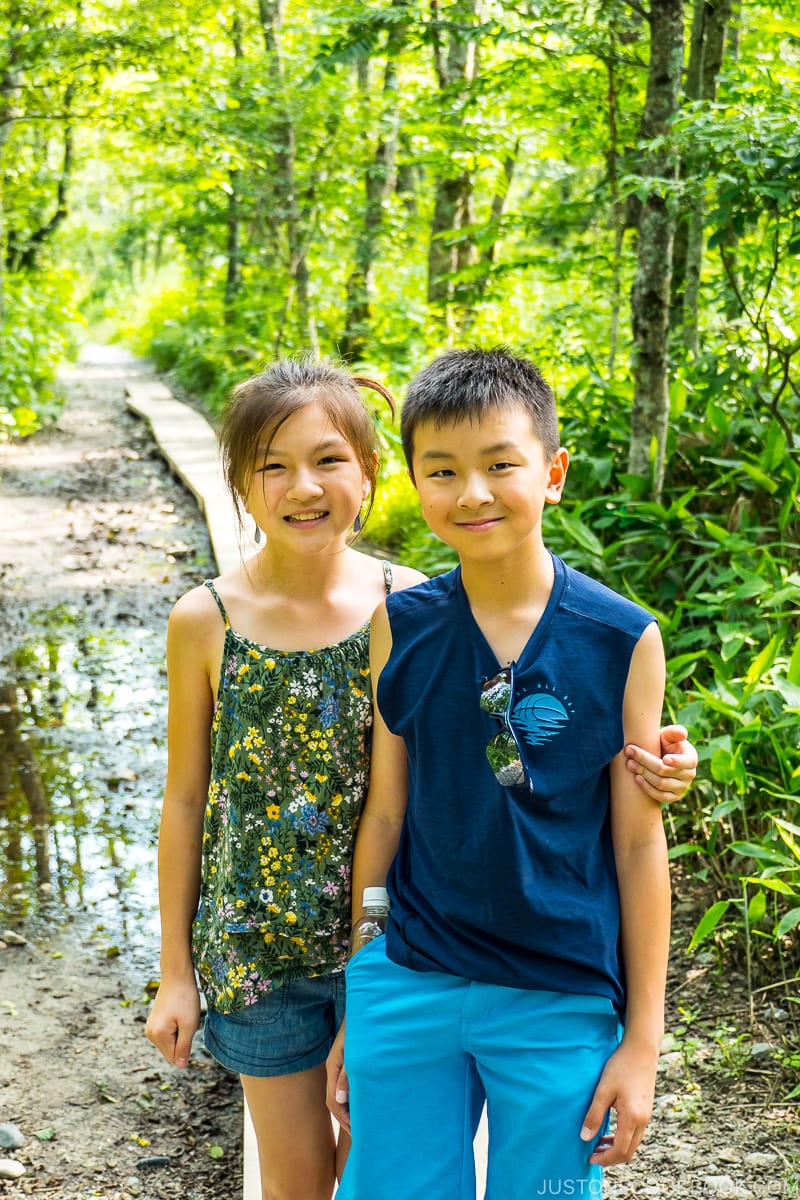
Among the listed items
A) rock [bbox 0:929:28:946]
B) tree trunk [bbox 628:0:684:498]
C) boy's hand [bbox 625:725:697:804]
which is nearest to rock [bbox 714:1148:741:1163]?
boy's hand [bbox 625:725:697:804]

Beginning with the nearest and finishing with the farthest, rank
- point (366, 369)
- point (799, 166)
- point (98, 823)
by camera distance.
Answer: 1. point (799, 166)
2. point (98, 823)
3. point (366, 369)

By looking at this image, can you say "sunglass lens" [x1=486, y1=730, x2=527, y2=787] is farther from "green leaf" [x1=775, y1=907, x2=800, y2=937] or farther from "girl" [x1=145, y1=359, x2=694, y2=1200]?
"green leaf" [x1=775, y1=907, x2=800, y2=937]

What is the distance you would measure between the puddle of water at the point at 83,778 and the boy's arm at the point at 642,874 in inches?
108

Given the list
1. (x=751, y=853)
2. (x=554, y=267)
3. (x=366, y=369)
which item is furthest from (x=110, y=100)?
A: (x=751, y=853)

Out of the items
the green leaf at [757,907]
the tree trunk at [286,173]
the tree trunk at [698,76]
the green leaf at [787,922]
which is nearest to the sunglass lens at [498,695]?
the green leaf at [787,922]

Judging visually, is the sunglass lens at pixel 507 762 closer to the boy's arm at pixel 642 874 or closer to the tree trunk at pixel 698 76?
the boy's arm at pixel 642 874

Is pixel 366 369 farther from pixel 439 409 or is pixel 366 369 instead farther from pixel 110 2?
pixel 439 409

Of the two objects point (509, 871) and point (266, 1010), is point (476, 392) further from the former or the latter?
point (266, 1010)

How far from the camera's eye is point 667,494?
5336 mm

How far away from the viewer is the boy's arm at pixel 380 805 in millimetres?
1832

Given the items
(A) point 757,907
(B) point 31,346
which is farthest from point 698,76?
(B) point 31,346

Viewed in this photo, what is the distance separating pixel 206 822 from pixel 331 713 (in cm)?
32

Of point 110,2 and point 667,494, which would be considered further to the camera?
point 110,2

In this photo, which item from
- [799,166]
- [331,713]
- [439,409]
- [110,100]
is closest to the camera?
[439,409]
